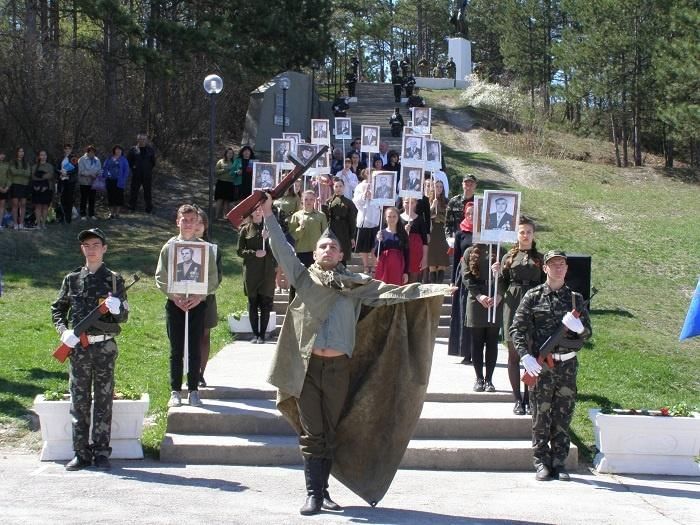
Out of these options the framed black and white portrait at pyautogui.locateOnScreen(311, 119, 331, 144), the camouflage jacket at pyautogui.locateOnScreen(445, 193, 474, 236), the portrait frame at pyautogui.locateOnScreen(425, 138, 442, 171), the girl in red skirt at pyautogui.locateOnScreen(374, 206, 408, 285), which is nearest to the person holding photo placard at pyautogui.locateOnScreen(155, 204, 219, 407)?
the girl in red skirt at pyautogui.locateOnScreen(374, 206, 408, 285)

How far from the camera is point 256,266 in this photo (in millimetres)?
13133

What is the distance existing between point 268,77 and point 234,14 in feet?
6.69

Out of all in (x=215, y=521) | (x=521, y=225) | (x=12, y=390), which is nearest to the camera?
(x=215, y=521)

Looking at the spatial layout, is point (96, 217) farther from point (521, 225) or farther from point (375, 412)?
point (375, 412)

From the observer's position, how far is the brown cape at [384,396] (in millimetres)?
7797

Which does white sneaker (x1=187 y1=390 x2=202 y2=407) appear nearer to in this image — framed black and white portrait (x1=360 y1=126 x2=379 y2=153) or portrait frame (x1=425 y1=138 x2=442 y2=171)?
portrait frame (x1=425 y1=138 x2=442 y2=171)

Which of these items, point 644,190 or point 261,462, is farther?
point 644,190

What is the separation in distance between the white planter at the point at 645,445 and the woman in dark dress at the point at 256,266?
4909mm

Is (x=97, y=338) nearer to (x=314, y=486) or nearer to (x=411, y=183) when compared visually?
(x=314, y=486)

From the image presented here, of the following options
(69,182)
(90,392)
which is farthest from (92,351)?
(69,182)

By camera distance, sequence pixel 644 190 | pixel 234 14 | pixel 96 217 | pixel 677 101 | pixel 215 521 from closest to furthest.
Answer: pixel 215 521 → pixel 96 217 → pixel 234 14 → pixel 644 190 → pixel 677 101

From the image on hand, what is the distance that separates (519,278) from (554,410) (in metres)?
1.73

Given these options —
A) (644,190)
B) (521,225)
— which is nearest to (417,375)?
(521,225)

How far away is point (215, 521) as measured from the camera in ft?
23.9
